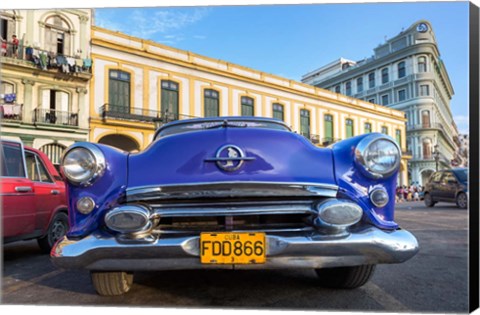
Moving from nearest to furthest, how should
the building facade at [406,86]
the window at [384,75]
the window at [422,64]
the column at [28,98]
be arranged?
the column at [28,98] < the window at [422,64] < the building facade at [406,86] < the window at [384,75]

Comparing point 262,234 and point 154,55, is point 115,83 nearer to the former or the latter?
point 154,55

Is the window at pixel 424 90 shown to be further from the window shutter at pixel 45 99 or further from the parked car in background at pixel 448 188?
the window shutter at pixel 45 99

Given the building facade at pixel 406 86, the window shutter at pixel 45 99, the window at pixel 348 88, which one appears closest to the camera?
the window shutter at pixel 45 99

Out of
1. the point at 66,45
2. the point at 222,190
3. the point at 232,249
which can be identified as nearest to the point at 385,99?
the point at 66,45

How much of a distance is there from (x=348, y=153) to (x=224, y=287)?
1.27 meters

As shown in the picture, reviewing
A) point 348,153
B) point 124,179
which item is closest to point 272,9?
point 348,153

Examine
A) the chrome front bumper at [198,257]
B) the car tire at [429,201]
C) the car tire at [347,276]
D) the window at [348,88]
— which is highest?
the window at [348,88]

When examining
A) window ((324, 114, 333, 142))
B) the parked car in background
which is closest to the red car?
the parked car in background

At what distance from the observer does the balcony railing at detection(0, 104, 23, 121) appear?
42.2 ft

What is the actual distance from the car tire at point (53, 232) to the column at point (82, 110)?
10846 mm

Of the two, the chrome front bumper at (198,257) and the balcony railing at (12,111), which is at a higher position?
the balcony railing at (12,111)

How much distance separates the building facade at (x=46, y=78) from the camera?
13125 millimetres

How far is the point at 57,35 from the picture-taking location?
14.2m

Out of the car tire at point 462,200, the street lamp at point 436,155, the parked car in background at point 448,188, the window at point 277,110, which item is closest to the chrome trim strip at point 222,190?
the parked car in background at point 448,188
